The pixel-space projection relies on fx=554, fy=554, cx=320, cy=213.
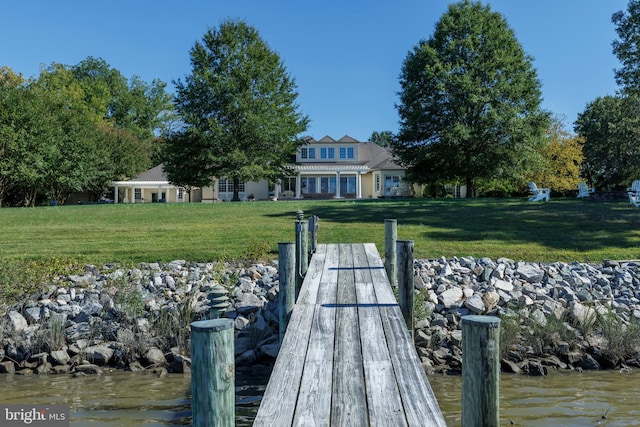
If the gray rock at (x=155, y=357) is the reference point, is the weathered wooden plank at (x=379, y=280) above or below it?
above

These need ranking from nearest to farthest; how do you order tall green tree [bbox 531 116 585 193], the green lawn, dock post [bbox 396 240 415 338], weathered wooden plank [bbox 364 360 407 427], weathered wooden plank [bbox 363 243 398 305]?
weathered wooden plank [bbox 364 360 407 427] → weathered wooden plank [bbox 363 243 398 305] → dock post [bbox 396 240 415 338] → the green lawn → tall green tree [bbox 531 116 585 193]

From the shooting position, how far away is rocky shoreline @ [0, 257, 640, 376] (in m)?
8.32

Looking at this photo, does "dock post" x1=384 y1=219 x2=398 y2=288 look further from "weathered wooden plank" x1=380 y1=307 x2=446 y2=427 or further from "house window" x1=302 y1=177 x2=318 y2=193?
"house window" x1=302 y1=177 x2=318 y2=193

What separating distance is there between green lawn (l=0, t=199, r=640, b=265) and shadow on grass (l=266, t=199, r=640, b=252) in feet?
0.09

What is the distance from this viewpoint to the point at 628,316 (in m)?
9.45

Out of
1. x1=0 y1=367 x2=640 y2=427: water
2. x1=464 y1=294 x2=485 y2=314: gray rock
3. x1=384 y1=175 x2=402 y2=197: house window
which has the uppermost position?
x1=384 y1=175 x2=402 y2=197: house window

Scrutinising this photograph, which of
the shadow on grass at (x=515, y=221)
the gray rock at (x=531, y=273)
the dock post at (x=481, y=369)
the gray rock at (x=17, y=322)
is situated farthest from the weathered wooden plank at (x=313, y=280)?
the shadow on grass at (x=515, y=221)

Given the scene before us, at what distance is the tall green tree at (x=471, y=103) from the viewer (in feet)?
100

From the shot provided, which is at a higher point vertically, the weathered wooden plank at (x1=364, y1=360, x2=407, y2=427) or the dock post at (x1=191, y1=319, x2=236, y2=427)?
the dock post at (x1=191, y1=319, x2=236, y2=427)

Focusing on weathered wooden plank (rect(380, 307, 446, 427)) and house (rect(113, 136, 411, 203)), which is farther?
house (rect(113, 136, 411, 203))

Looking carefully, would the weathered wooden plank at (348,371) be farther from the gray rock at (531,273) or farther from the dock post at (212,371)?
the gray rock at (531,273)

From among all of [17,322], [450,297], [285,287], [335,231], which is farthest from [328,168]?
[285,287]

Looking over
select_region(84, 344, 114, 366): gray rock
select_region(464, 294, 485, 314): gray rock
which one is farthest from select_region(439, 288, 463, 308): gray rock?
select_region(84, 344, 114, 366): gray rock

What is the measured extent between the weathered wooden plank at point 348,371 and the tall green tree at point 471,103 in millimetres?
25717
